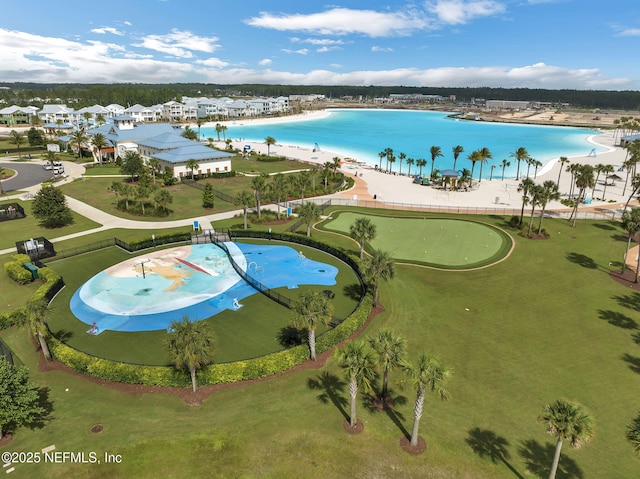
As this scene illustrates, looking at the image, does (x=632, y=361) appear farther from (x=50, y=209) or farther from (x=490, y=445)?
(x=50, y=209)

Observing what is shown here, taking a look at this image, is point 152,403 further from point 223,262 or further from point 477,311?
point 477,311

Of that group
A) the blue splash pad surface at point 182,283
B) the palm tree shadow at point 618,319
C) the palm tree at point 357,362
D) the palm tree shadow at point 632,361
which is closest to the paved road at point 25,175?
the blue splash pad surface at point 182,283

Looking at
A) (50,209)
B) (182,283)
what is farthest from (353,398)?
(50,209)

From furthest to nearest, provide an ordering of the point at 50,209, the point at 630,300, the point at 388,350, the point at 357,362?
the point at 50,209
the point at 630,300
the point at 388,350
the point at 357,362

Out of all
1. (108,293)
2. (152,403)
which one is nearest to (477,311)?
(152,403)

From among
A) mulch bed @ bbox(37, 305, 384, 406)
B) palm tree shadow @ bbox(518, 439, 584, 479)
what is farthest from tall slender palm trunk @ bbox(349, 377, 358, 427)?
palm tree shadow @ bbox(518, 439, 584, 479)

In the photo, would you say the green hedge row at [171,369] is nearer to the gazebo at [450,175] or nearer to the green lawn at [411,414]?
the green lawn at [411,414]
